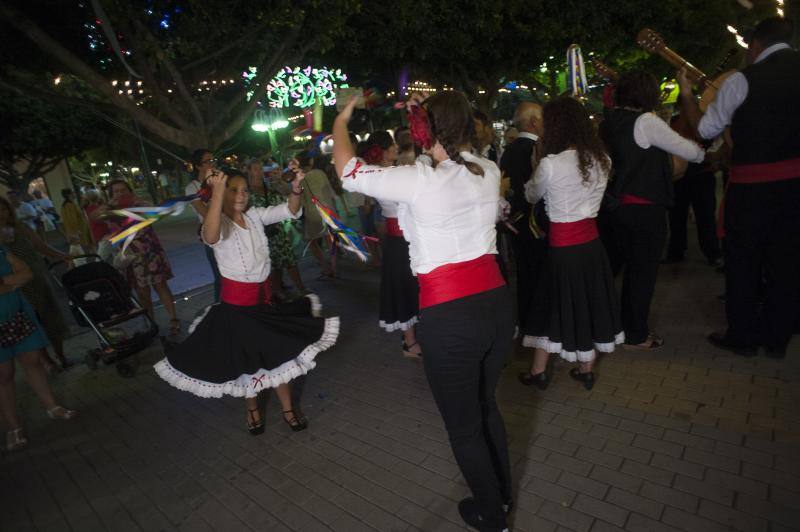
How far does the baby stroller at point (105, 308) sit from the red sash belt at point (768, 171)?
229 inches

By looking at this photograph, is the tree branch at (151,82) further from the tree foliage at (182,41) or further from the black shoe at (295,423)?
the black shoe at (295,423)

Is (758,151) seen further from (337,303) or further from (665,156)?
(337,303)

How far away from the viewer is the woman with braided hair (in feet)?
6.40

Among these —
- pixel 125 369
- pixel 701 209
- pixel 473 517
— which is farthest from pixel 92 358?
pixel 701 209

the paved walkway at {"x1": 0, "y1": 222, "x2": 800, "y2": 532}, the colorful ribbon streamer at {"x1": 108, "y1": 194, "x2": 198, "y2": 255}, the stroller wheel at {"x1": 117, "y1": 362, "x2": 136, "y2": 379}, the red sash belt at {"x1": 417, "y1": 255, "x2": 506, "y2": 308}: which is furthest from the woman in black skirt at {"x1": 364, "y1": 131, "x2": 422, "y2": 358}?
the stroller wheel at {"x1": 117, "y1": 362, "x2": 136, "y2": 379}

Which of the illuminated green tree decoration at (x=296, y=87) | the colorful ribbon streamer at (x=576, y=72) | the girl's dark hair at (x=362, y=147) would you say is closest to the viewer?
the girl's dark hair at (x=362, y=147)

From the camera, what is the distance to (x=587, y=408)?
11.0 ft

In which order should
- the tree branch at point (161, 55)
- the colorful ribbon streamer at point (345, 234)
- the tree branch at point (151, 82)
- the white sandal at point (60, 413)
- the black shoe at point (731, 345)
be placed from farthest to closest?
1. the tree branch at point (151, 82)
2. the tree branch at point (161, 55)
3. the white sandal at point (60, 413)
4. the black shoe at point (731, 345)
5. the colorful ribbon streamer at point (345, 234)

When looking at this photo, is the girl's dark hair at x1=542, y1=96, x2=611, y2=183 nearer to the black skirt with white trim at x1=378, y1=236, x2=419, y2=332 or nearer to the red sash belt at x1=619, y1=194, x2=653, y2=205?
the red sash belt at x1=619, y1=194, x2=653, y2=205

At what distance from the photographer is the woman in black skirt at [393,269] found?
4281 millimetres

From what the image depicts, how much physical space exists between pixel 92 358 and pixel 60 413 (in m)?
1.01

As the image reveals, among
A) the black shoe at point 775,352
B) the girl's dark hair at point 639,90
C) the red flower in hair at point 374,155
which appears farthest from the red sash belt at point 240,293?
the black shoe at point 775,352

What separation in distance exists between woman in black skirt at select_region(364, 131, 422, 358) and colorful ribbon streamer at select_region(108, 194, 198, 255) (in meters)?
1.70

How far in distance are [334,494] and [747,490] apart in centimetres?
231
